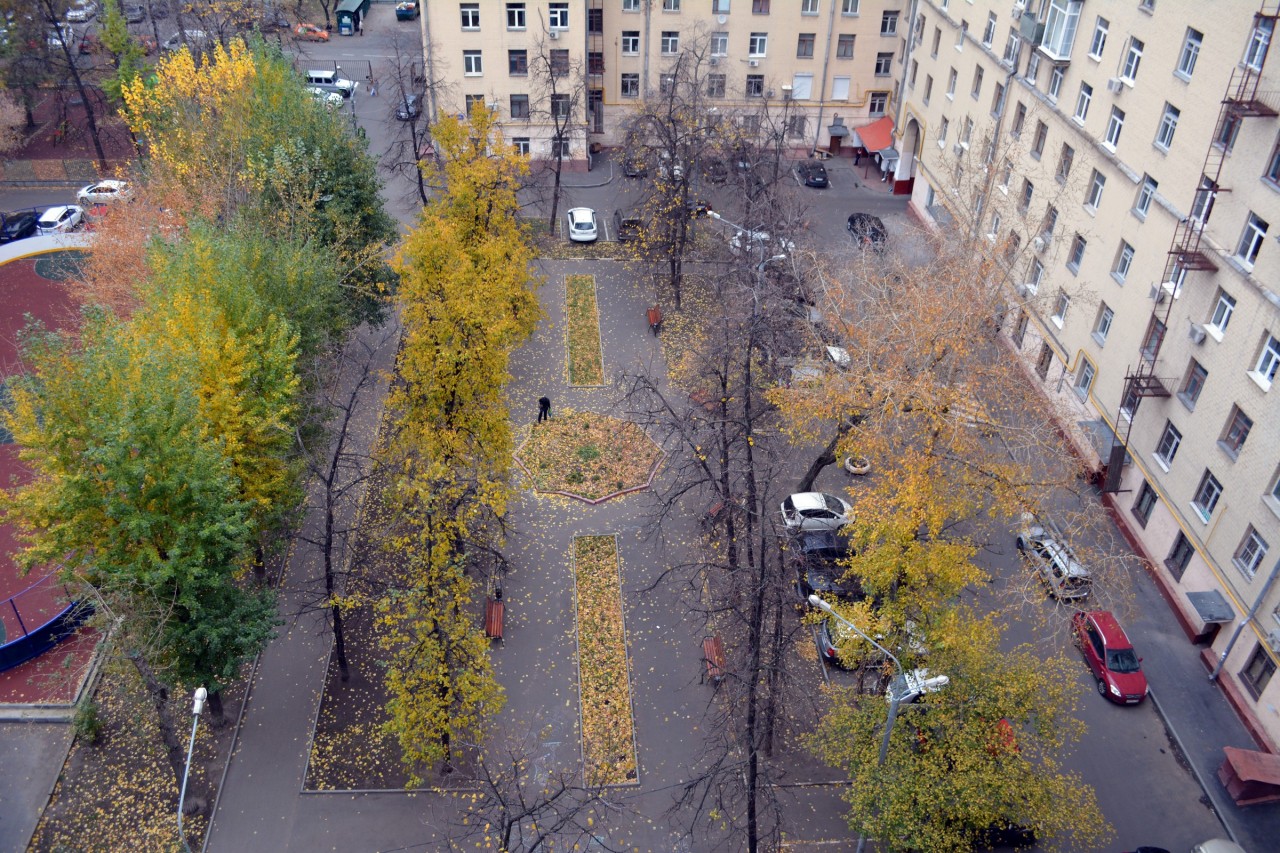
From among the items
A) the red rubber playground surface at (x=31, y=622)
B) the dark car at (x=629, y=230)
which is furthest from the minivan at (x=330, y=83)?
the red rubber playground surface at (x=31, y=622)

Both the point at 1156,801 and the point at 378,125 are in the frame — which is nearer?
the point at 1156,801

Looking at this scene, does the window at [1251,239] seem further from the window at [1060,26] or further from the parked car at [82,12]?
the parked car at [82,12]

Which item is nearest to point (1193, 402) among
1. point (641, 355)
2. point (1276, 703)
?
point (1276, 703)

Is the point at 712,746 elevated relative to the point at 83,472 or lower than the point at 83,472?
lower

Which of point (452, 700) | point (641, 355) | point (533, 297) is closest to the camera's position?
point (452, 700)

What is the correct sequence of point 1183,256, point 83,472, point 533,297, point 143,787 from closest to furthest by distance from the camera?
point 83,472, point 143,787, point 1183,256, point 533,297

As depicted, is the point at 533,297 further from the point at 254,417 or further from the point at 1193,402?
the point at 1193,402

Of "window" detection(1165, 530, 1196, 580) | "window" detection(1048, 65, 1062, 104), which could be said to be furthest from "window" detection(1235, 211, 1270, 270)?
"window" detection(1048, 65, 1062, 104)

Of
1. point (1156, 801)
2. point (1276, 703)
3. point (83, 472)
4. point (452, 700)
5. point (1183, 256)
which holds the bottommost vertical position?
point (1156, 801)
